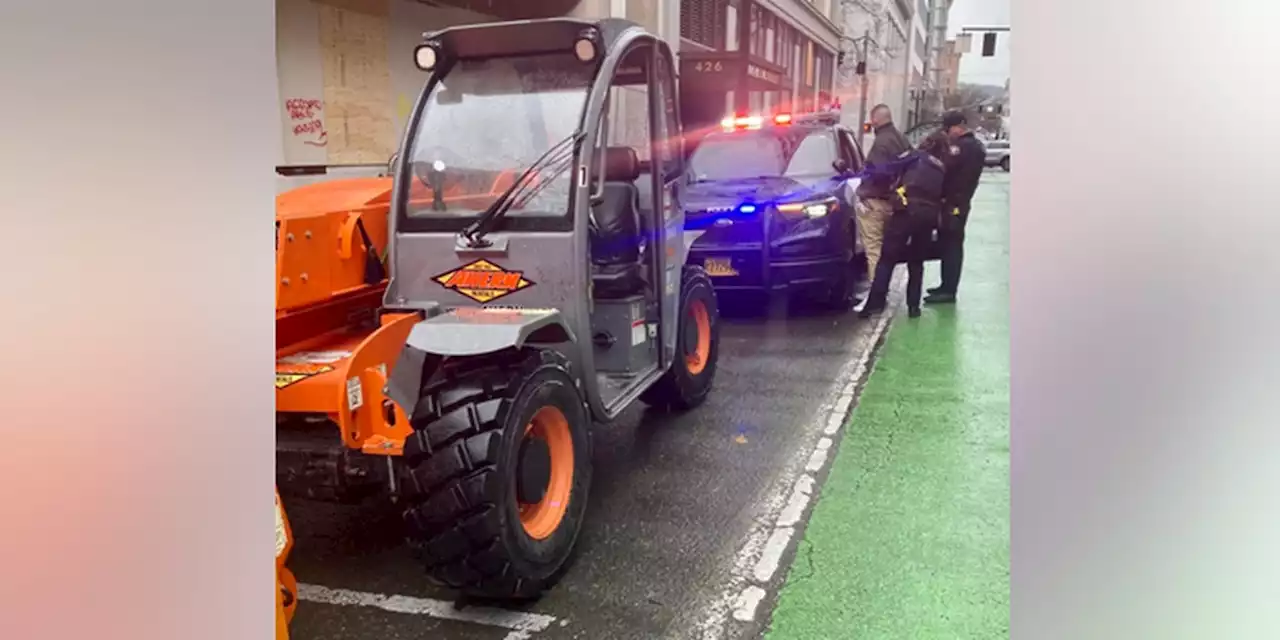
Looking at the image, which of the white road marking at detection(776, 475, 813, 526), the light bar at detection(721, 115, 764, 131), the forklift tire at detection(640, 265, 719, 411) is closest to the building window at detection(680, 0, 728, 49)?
the light bar at detection(721, 115, 764, 131)

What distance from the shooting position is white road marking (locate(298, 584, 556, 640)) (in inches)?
70.7

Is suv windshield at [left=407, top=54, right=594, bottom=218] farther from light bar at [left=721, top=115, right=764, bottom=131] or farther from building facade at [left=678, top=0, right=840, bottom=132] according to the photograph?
building facade at [left=678, top=0, right=840, bottom=132]

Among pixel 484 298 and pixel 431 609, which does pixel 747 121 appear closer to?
pixel 484 298

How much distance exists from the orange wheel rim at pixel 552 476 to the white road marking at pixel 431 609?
0.17 meters

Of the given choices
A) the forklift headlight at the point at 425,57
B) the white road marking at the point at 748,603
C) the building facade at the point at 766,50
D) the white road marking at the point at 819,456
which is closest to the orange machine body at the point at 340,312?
the forklift headlight at the point at 425,57

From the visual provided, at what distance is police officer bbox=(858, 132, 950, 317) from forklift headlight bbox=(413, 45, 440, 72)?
1.17m

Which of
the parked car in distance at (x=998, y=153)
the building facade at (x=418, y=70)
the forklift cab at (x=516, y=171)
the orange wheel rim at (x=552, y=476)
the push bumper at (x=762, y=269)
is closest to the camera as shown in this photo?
the parked car in distance at (x=998, y=153)

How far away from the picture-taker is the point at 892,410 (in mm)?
2273

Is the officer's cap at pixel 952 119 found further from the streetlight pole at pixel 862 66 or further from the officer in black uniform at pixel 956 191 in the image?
the streetlight pole at pixel 862 66

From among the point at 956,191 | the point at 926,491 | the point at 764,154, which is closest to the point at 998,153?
the point at 956,191

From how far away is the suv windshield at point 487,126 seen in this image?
2.10 m

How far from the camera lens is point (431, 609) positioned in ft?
6.06
